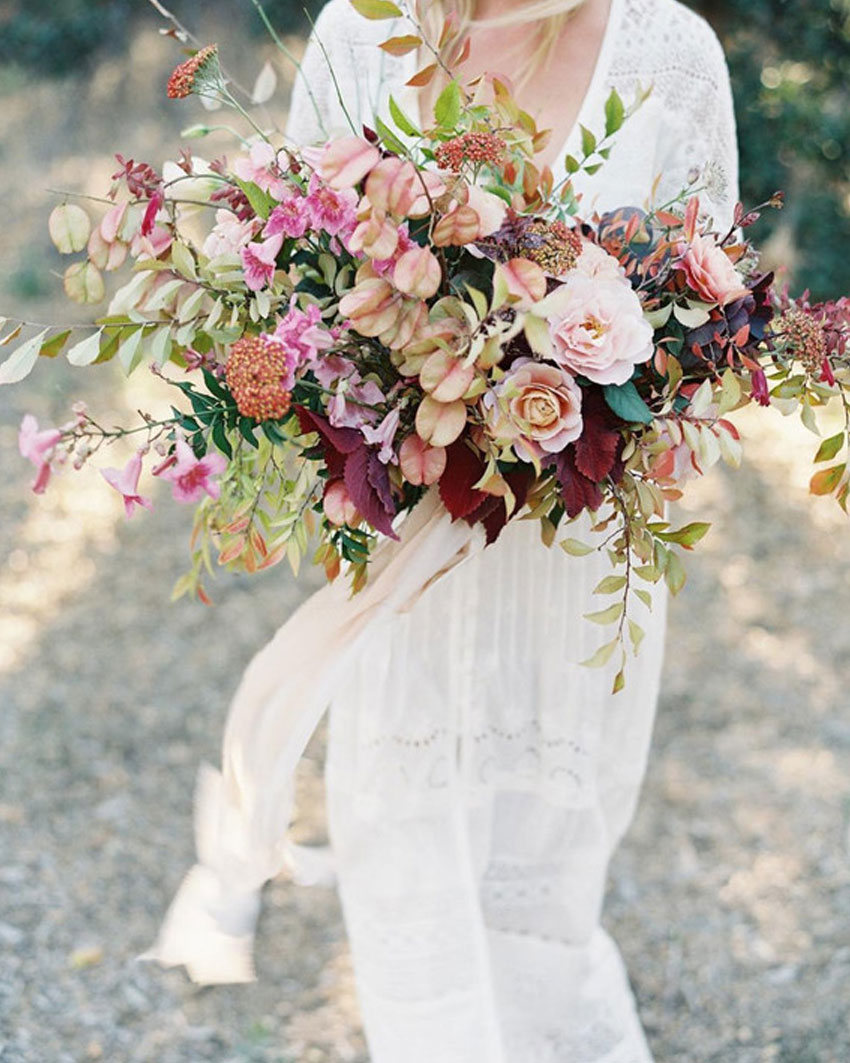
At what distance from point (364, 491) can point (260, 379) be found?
16 centimetres

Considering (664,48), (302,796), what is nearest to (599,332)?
(664,48)

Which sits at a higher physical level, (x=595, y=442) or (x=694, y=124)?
(x=694, y=124)

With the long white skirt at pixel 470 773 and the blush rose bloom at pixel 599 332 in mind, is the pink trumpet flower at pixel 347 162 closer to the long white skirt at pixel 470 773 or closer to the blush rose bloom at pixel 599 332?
the blush rose bloom at pixel 599 332

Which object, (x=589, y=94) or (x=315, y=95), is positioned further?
(x=315, y=95)

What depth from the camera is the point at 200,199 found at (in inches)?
52.2

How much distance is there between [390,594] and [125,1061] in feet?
4.03

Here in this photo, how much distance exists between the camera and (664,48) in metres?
1.64

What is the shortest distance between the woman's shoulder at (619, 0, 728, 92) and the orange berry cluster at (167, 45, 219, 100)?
647mm

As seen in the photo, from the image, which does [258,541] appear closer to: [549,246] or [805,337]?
[549,246]

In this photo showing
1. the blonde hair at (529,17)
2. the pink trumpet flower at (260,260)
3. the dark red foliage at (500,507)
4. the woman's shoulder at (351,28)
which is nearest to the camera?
the pink trumpet flower at (260,260)

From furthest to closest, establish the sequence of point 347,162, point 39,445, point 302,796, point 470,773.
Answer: point 302,796 < point 470,773 < point 39,445 < point 347,162

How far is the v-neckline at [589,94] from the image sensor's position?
1.61 m

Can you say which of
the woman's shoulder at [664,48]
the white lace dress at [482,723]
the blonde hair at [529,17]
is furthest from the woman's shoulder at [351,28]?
the woman's shoulder at [664,48]

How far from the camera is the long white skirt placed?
1721 millimetres
